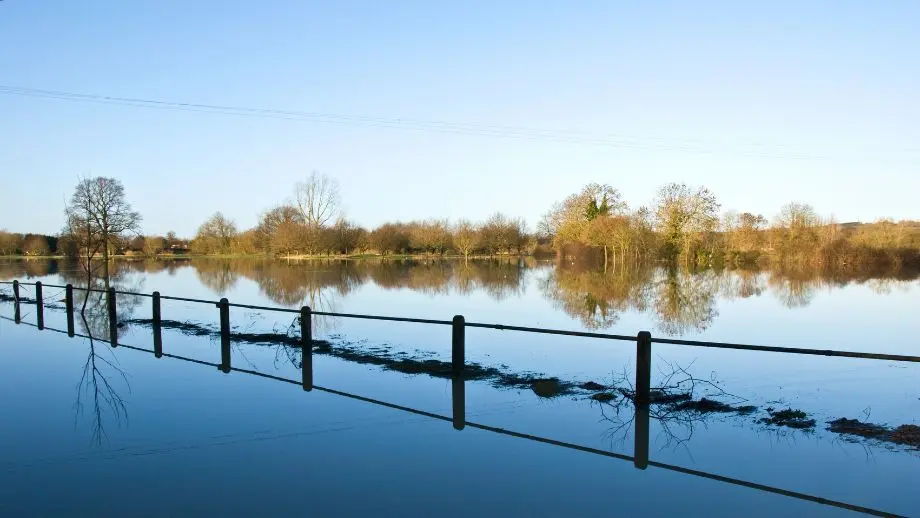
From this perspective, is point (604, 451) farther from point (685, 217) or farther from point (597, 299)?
point (685, 217)

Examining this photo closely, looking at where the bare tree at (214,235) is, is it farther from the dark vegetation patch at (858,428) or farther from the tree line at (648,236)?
the dark vegetation patch at (858,428)

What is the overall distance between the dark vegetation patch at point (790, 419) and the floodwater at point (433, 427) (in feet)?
0.37

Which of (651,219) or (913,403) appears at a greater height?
(651,219)

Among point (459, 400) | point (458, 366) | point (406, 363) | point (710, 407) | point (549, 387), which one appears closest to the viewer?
point (710, 407)

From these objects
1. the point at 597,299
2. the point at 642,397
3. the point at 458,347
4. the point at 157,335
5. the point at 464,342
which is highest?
the point at 458,347

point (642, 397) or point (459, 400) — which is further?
point (459, 400)

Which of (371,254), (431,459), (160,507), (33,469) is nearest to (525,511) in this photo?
(431,459)

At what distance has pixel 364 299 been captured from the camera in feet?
72.4

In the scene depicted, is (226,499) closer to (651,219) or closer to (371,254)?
(651,219)

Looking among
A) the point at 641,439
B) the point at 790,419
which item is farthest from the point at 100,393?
the point at 790,419

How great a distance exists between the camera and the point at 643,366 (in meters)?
6.81

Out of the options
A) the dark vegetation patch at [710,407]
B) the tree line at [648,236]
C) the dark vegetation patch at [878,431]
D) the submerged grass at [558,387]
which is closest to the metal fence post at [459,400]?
the submerged grass at [558,387]

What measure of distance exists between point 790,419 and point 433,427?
13.5 feet

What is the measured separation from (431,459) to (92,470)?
116 inches
